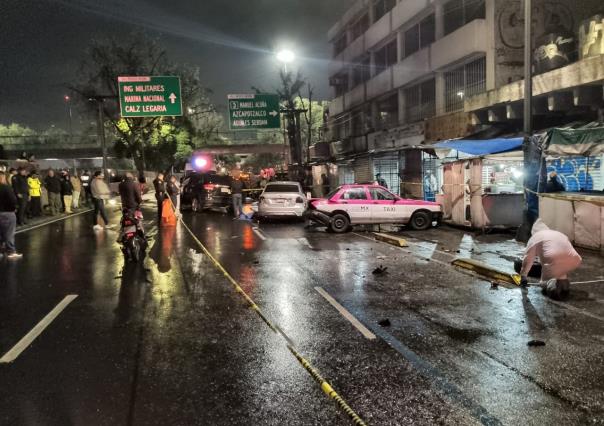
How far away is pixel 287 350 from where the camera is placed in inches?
207

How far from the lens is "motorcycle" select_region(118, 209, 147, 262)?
10.6 meters

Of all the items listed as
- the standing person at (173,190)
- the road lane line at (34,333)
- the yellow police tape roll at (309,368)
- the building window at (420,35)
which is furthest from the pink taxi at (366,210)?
the building window at (420,35)

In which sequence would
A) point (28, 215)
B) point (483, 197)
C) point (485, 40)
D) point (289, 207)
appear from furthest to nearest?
1. point (485, 40)
2. point (28, 215)
3. point (289, 207)
4. point (483, 197)

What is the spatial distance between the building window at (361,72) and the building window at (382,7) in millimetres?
3314

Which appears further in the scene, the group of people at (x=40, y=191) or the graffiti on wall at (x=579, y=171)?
the group of people at (x=40, y=191)

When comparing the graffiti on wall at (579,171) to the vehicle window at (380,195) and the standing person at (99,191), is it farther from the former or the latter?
the standing person at (99,191)

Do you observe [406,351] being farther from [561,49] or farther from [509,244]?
[561,49]

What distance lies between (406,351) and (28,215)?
1964 centimetres

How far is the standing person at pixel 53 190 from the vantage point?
70.9 ft

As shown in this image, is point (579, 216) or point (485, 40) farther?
point (485, 40)

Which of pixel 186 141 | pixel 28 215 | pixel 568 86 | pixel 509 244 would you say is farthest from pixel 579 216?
pixel 186 141

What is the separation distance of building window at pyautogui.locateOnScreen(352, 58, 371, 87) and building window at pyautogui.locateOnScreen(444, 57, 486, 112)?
12.8 metres

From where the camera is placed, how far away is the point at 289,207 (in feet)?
62.2

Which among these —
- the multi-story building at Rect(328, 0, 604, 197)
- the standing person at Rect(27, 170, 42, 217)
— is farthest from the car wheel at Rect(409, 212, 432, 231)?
the standing person at Rect(27, 170, 42, 217)
